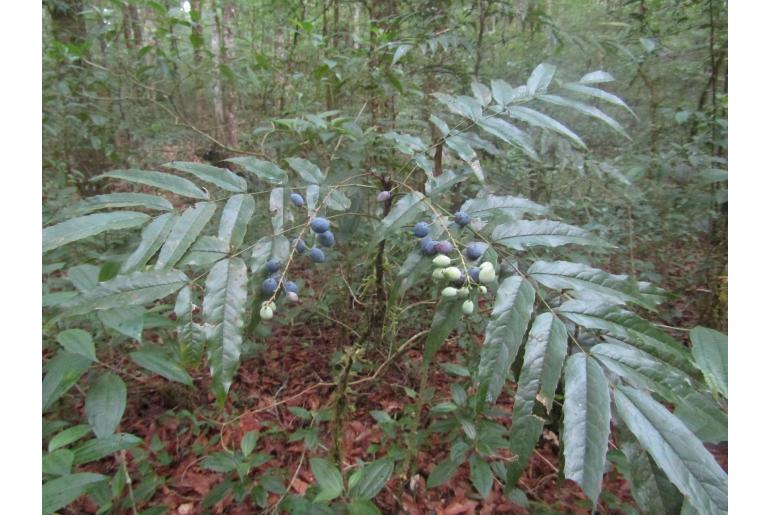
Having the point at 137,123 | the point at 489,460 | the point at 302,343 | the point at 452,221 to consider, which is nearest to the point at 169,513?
the point at 302,343

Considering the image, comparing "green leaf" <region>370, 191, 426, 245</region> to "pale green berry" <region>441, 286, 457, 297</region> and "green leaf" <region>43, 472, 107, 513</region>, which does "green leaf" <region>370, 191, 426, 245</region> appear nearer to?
"pale green berry" <region>441, 286, 457, 297</region>

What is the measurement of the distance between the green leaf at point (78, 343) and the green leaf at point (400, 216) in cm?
78

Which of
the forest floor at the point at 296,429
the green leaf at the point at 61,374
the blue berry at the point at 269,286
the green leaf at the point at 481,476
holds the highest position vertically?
the blue berry at the point at 269,286

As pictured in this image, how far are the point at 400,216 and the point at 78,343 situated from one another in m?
0.90

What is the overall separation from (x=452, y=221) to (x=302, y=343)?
1936mm

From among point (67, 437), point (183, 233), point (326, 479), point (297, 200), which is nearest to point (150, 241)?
point (183, 233)

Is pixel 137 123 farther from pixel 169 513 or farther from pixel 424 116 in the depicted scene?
pixel 169 513

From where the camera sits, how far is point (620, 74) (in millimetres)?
4312

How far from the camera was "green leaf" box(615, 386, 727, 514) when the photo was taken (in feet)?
1.84

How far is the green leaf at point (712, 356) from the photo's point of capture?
68 centimetres

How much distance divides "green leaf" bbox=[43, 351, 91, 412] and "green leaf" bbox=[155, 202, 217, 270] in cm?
52

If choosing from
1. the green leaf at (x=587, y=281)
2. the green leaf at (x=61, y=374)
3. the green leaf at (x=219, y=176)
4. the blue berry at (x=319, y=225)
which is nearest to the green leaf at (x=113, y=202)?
the green leaf at (x=219, y=176)

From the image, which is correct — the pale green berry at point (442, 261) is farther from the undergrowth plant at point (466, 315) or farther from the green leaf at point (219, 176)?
the green leaf at point (219, 176)

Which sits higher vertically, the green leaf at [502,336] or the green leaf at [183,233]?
the green leaf at [183,233]
